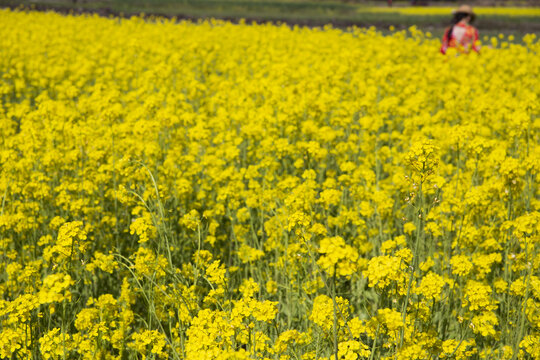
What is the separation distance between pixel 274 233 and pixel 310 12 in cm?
2936

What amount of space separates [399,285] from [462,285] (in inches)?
34.0

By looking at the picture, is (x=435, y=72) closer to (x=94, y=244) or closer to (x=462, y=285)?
(x=462, y=285)

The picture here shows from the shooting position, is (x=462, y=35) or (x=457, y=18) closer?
(x=462, y=35)

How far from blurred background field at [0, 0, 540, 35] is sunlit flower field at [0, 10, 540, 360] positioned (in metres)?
15.3

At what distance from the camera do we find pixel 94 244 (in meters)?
3.82

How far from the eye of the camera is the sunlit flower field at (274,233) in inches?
100

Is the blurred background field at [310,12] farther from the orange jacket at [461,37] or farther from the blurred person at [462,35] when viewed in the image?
the orange jacket at [461,37]

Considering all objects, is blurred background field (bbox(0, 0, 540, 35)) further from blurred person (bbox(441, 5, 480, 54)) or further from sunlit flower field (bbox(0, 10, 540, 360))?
sunlit flower field (bbox(0, 10, 540, 360))

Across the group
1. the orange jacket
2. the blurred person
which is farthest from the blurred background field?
the orange jacket

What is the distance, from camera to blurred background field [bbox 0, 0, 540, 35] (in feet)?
71.8

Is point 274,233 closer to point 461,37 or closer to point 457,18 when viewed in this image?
point 461,37

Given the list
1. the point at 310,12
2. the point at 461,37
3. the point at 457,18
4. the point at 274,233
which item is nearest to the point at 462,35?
the point at 461,37

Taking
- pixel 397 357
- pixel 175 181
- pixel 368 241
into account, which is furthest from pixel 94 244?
pixel 397 357

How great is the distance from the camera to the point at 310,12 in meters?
30.8
